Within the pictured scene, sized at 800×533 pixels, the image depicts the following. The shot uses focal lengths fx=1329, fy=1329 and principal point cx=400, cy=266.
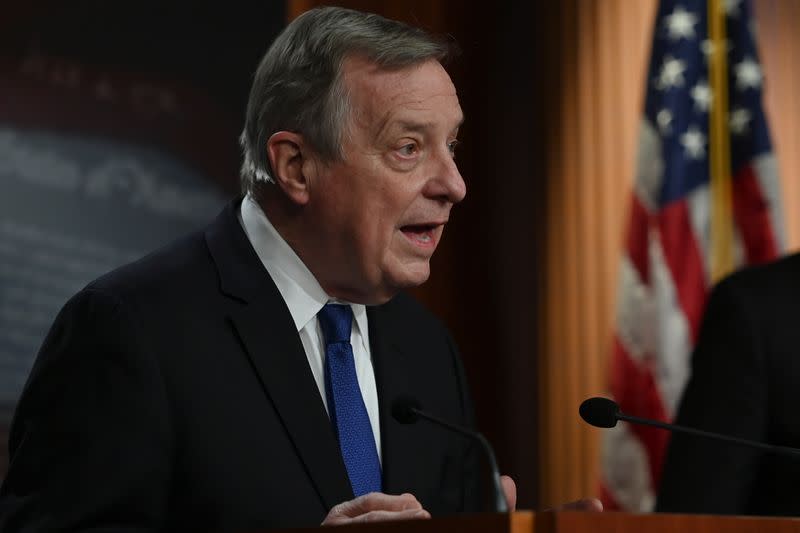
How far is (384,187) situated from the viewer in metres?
2.40

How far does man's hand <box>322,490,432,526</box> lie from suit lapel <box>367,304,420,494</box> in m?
0.35

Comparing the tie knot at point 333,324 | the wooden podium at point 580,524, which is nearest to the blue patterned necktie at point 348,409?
the tie knot at point 333,324

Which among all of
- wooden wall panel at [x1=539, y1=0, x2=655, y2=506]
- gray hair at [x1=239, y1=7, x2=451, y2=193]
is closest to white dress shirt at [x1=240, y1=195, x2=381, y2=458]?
gray hair at [x1=239, y1=7, x2=451, y2=193]

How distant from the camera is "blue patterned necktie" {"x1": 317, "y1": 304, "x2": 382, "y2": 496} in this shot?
2287mm

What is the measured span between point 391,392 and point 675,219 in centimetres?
242

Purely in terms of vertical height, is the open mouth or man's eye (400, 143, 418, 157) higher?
man's eye (400, 143, 418, 157)

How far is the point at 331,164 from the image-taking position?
2.43 metres

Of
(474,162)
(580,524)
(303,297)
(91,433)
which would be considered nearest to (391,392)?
(303,297)

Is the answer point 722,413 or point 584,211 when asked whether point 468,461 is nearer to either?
point 722,413

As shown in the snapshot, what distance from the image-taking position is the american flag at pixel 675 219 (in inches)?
181

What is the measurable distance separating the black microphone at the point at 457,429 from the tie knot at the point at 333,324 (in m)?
0.46

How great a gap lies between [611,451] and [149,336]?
9.17ft

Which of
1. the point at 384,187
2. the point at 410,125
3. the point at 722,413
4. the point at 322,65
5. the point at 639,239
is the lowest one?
the point at 722,413

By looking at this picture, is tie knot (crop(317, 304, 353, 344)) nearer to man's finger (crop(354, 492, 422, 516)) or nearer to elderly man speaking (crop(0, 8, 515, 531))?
elderly man speaking (crop(0, 8, 515, 531))
